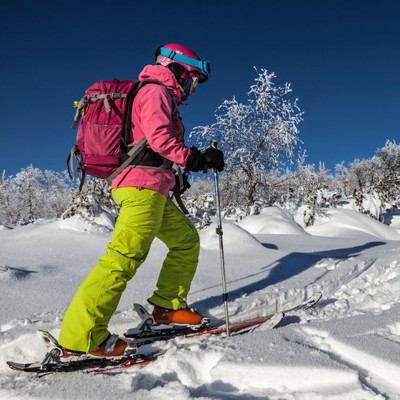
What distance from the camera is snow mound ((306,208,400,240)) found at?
977 cm

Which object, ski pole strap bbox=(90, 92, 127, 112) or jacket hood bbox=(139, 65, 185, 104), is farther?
jacket hood bbox=(139, 65, 185, 104)

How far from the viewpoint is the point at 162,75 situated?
2.51 m

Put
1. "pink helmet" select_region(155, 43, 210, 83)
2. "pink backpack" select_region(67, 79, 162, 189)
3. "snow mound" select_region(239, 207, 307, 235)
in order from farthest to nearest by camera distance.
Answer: "snow mound" select_region(239, 207, 307, 235) → "pink helmet" select_region(155, 43, 210, 83) → "pink backpack" select_region(67, 79, 162, 189)

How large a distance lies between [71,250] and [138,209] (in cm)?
303

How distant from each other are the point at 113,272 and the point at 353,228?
9287 millimetres

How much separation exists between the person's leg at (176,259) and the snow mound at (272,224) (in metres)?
6.38

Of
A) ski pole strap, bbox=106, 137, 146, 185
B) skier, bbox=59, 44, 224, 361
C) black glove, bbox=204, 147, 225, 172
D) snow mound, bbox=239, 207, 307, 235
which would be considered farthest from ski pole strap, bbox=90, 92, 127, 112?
snow mound, bbox=239, 207, 307, 235

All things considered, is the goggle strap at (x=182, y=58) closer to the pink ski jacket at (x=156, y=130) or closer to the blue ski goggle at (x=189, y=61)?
the blue ski goggle at (x=189, y=61)

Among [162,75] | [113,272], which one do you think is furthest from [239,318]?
[162,75]

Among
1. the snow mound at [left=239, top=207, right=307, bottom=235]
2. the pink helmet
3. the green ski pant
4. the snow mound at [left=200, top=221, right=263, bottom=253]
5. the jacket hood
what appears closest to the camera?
the green ski pant

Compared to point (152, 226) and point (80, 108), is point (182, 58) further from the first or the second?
point (152, 226)

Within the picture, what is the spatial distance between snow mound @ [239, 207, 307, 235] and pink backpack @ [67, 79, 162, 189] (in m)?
7.04

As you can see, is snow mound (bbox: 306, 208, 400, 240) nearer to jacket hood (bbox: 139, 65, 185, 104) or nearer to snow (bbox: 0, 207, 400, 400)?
snow (bbox: 0, 207, 400, 400)

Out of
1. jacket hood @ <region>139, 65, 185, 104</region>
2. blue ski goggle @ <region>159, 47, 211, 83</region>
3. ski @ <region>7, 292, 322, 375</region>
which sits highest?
blue ski goggle @ <region>159, 47, 211, 83</region>
